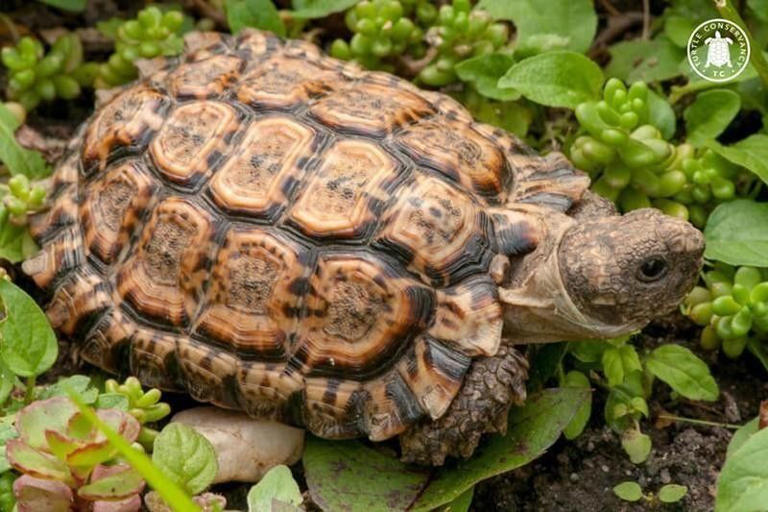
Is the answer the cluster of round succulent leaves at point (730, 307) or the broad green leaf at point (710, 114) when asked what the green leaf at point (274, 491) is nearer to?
the cluster of round succulent leaves at point (730, 307)

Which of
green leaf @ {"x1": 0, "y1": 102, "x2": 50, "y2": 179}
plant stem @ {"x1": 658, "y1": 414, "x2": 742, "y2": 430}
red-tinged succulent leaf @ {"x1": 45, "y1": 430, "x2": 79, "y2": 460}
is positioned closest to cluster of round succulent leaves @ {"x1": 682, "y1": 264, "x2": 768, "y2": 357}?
plant stem @ {"x1": 658, "y1": 414, "x2": 742, "y2": 430}

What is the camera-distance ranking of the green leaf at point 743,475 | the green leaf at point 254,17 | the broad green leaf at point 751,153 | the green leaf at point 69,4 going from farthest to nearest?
the green leaf at point 69,4, the green leaf at point 254,17, the broad green leaf at point 751,153, the green leaf at point 743,475

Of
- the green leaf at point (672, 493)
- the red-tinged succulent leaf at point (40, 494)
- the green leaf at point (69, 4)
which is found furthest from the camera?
the green leaf at point (69, 4)

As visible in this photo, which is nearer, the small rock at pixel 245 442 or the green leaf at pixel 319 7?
the small rock at pixel 245 442

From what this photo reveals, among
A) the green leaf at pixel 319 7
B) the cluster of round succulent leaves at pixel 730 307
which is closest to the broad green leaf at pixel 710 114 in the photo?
the cluster of round succulent leaves at pixel 730 307

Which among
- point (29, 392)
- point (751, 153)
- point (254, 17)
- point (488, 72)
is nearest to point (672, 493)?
point (751, 153)

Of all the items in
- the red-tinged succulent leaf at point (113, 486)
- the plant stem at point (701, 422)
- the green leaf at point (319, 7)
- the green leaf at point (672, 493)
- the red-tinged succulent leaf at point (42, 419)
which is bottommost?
the green leaf at point (672, 493)

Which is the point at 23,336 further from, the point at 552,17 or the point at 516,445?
the point at 552,17

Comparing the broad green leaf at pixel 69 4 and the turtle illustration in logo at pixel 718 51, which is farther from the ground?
the turtle illustration in logo at pixel 718 51
